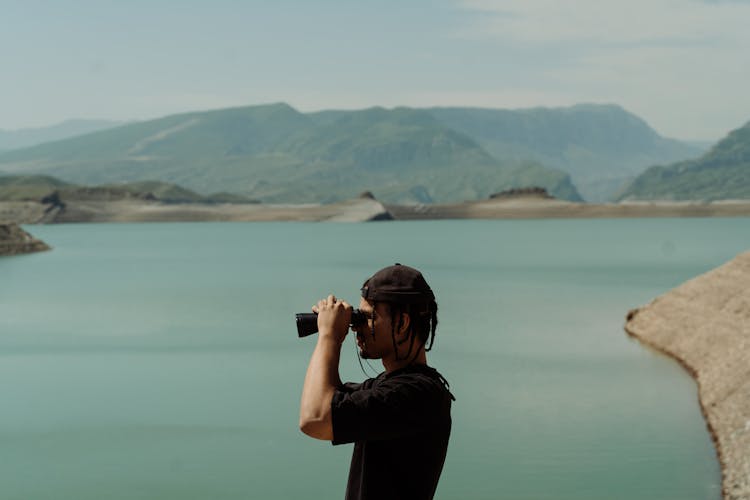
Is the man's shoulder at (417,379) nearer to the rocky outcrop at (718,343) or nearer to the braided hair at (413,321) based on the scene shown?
the braided hair at (413,321)

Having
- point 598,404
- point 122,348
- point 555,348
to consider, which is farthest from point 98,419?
point 555,348

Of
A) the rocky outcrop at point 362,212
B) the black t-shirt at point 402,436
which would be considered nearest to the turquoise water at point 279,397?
the black t-shirt at point 402,436

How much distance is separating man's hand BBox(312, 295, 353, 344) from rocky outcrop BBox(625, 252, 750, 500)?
950cm

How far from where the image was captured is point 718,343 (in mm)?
20672

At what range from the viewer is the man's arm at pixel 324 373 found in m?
2.72

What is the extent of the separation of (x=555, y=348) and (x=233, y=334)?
966 centimetres

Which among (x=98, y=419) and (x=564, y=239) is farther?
(x=564, y=239)

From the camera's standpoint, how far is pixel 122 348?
27891mm

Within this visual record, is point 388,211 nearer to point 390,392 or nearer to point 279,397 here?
point 279,397

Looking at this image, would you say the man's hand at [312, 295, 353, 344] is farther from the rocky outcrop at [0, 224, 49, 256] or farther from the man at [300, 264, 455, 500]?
the rocky outcrop at [0, 224, 49, 256]

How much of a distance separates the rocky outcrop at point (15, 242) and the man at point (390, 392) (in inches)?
3178

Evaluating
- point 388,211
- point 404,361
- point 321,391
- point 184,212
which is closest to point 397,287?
point 404,361

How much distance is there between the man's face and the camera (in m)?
2.88

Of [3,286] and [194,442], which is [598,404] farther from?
[3,286]
